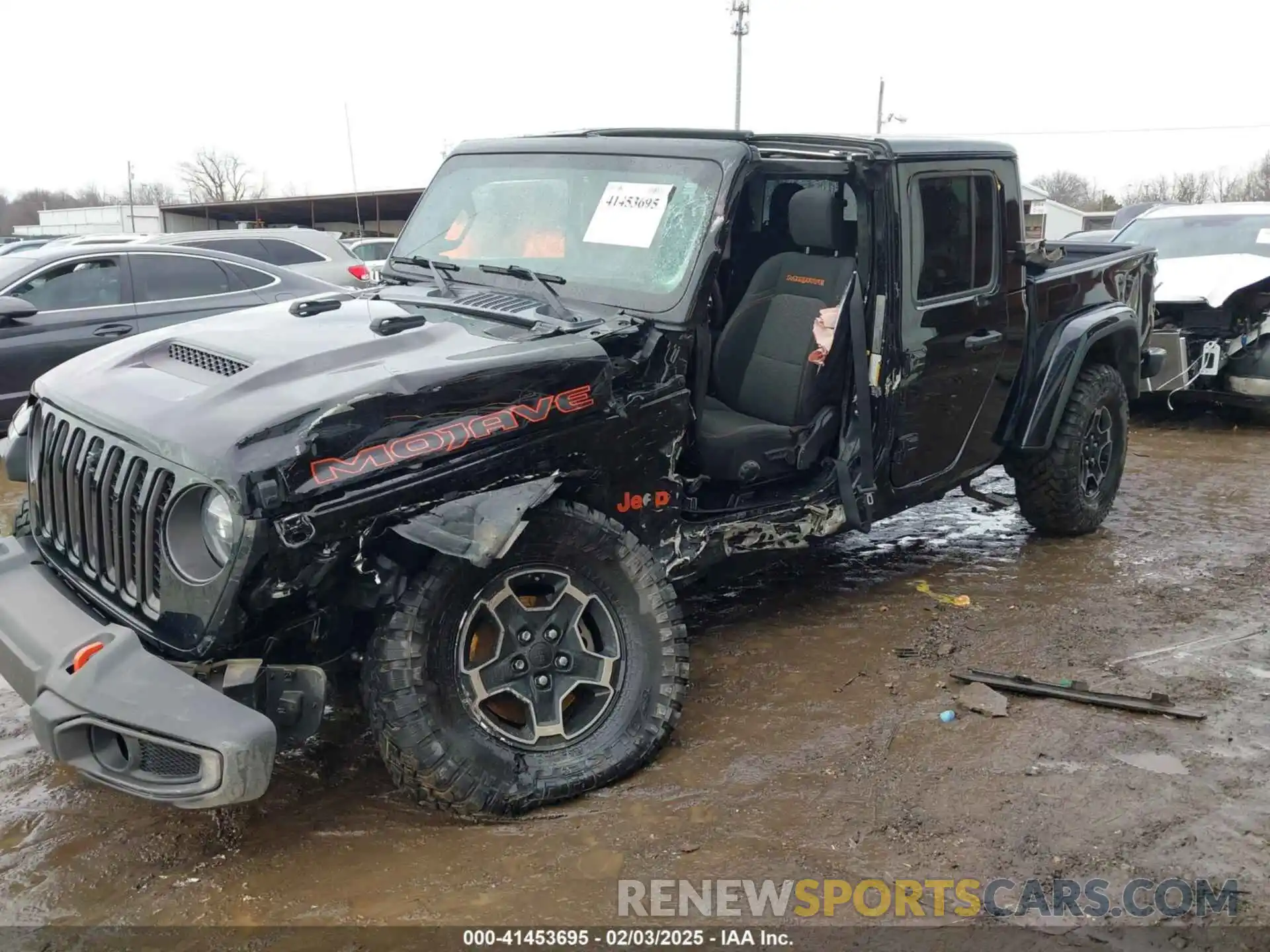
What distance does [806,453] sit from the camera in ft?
14.6

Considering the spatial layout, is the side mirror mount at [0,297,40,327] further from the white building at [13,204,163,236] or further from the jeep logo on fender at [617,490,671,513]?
the white building at [13,204,163,236]

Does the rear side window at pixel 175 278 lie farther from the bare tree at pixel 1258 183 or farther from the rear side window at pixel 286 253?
the bare tree at pixel 1258 183

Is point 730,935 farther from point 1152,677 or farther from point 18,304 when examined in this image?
→ point 18,304

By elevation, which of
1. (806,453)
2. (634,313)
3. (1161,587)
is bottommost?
(1161,587)

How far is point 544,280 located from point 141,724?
6.87 ft

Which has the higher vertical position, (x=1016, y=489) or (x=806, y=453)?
(x=806, y=453)

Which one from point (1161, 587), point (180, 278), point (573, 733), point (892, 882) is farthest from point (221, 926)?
point (180, 278)

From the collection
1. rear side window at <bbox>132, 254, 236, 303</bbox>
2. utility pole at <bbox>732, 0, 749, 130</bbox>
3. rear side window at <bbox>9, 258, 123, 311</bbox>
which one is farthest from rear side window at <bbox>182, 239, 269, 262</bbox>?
utility pole at <bbox>732, 0, 749, 130</bbox>

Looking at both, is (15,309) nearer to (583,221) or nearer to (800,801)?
(583,221)

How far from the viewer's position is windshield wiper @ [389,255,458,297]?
13.6 feet

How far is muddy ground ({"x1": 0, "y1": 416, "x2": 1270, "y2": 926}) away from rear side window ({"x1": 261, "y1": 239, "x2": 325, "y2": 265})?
26.4 feet

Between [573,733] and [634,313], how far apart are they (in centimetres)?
144

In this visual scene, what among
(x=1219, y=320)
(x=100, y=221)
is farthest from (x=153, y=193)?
(x=1219, y=320)

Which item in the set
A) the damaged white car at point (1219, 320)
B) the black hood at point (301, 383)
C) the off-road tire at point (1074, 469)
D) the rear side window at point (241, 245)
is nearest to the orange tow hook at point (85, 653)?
the black hood at point (301, 383)
